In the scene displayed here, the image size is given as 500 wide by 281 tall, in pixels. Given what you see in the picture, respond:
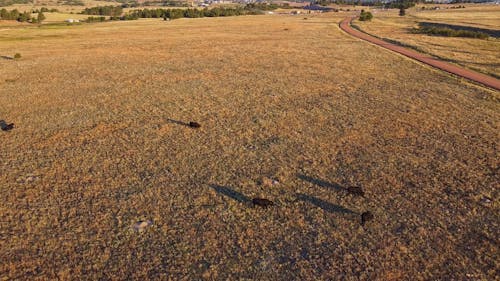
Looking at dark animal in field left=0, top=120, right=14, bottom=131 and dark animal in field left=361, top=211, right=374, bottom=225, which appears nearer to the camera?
dark animal in field left=361, top=211, right=374, bottom=225

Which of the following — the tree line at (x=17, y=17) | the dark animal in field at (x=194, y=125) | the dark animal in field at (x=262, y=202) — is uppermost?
the tree line at (x=17, y=17)

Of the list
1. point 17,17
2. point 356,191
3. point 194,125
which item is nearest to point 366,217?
point 356,191

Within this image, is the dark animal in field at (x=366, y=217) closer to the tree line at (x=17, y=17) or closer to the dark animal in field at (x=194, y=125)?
the dark animal in field at (x=194, y=125)

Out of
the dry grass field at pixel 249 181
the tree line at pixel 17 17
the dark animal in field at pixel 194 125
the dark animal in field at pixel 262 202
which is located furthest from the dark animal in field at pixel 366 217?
the tree line at pixel 17 17

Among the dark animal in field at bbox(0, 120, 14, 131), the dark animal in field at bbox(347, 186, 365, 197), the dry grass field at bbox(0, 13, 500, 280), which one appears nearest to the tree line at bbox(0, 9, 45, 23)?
the dry grass field at bbox(0, 13, 500, 280)

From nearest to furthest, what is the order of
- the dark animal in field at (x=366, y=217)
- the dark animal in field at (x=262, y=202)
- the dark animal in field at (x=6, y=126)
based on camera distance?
1. the dark animal in field at (x=366, y=217)
2. the dark animal in field at (x=262, y=202)
3. the dark animal in field at (x=6, y=126)

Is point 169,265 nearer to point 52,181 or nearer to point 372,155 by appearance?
point 52,181

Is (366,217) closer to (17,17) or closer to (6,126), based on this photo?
(6,126)

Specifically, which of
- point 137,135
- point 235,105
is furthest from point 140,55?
point 137,135

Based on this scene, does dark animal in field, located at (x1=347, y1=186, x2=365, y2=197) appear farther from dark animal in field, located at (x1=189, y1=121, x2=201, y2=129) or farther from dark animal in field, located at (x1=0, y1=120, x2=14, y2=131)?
dark animal in field, located at (x1=0, y1=120, x2=14, y2=131)
